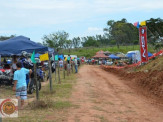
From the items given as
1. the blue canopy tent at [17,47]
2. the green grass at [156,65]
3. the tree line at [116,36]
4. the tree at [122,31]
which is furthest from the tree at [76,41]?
the blue canopy tent at [17,47]

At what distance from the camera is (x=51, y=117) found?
24.6 ft

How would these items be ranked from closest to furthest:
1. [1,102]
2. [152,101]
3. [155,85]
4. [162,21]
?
1. [1,102]
2. [152,101]
3. [155,85]
4. [162,21]

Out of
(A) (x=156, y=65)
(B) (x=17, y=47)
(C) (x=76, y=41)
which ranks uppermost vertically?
(C) (x=76, y=41)

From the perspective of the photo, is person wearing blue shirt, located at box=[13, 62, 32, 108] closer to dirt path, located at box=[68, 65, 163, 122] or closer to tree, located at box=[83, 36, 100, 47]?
dirt path, located at box=[68, 65, 163, 122]

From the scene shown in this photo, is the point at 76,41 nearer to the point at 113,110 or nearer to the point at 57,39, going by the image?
the point at 57,39

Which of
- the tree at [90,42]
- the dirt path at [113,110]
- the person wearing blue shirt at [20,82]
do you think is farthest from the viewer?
the tree at [90,42]

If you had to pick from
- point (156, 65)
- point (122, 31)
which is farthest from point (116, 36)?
point (156, 65)

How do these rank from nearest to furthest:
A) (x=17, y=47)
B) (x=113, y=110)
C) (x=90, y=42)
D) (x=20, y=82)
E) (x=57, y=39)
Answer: (x=20, y=82) → (x=113, y=110) → (x=17, y=47) → (x=57, y=39) → (x=90, y=42)

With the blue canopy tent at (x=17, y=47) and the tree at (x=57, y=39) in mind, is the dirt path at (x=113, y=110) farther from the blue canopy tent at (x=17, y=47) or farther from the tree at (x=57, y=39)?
the tree at (x=57, y=39)

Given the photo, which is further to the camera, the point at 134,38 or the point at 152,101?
the point at 134,38

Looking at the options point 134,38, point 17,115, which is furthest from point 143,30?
point 134,38

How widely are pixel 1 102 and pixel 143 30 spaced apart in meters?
16.2

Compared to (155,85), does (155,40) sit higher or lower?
higher

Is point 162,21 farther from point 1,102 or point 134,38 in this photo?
point 134,38
